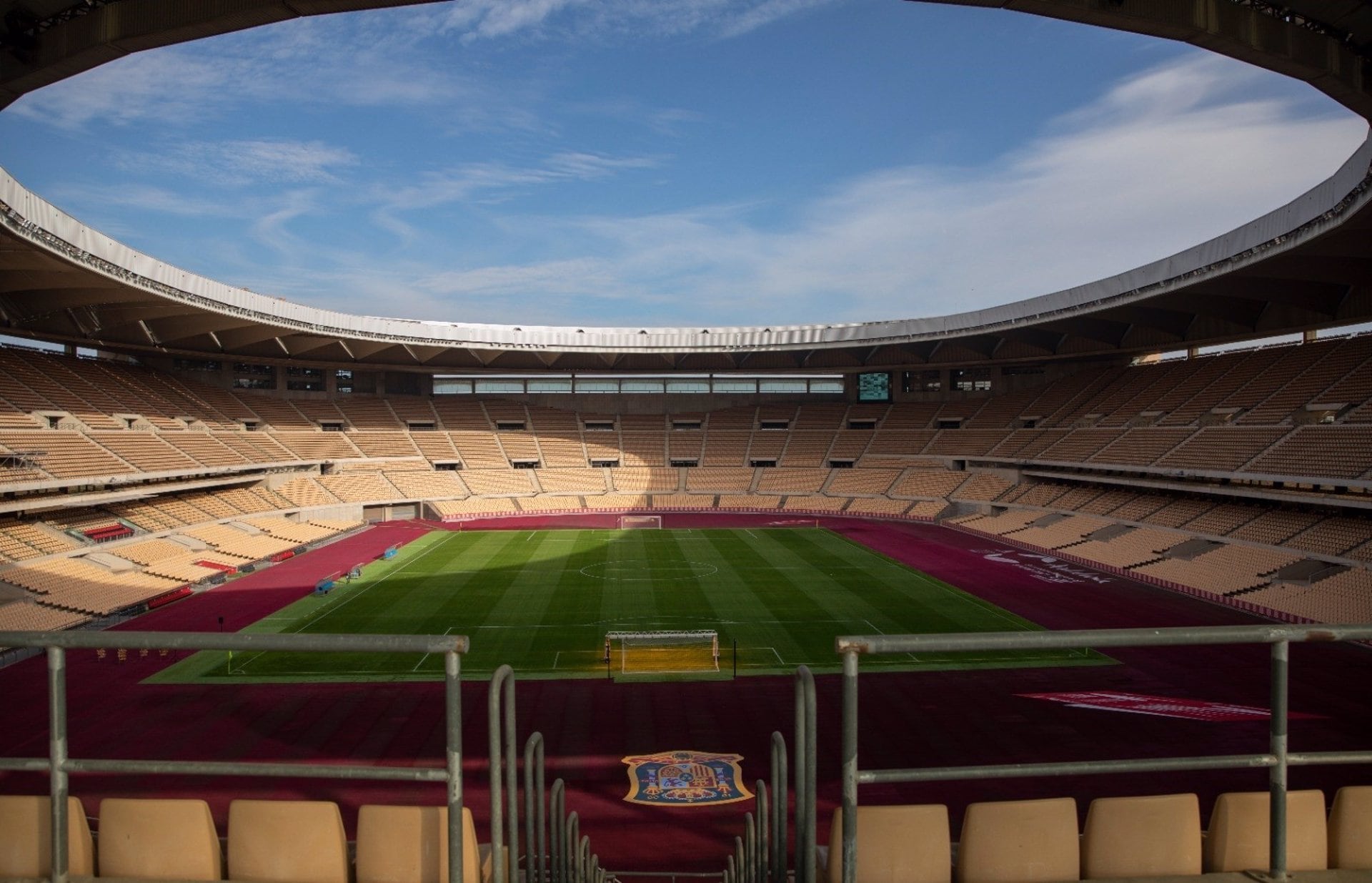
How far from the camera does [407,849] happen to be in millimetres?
3342

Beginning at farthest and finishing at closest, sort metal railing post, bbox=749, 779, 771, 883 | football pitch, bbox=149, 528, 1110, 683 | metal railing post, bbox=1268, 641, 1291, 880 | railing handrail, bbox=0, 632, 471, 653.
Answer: football pitch, bbox=149, 528, 1110, 683 → metal railing post, bbox=749, 779, 771, 883 → metal railing post, bbox=1268, 641, 1291, 880 → railing handrail, bbox=0, 632, 471, 653

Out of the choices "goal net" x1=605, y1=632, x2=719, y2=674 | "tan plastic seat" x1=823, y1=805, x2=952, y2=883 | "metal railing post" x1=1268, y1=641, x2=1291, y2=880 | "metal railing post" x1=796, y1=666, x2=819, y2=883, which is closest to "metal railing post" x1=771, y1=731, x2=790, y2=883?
"metal railing post" x1=796, y1=666, x2=819, y2=883

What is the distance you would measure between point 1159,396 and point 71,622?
51.6 m

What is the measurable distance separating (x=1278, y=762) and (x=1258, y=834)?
0.67 m

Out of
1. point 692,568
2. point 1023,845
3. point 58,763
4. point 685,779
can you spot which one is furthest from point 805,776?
point 692,568

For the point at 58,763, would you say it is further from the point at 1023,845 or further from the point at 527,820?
the point at 1023,845

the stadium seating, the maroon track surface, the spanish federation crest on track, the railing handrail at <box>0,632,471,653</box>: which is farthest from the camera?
the stadium seating

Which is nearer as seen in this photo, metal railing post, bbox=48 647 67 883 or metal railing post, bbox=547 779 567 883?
metal railing post, bbox=48 647 67 883

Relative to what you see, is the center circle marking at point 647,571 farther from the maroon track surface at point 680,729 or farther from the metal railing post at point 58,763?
the metal railing post at point 58,763

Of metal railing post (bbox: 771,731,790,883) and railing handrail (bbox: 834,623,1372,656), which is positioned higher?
railing handrail (bbox: 834,623,1372,656)

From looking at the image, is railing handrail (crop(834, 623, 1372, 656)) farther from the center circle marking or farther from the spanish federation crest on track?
the center circle marking

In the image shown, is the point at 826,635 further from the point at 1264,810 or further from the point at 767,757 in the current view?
the point at 1264,810

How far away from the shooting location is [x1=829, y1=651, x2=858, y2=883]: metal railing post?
2.86 m

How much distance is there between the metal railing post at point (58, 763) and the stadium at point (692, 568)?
25 mm
